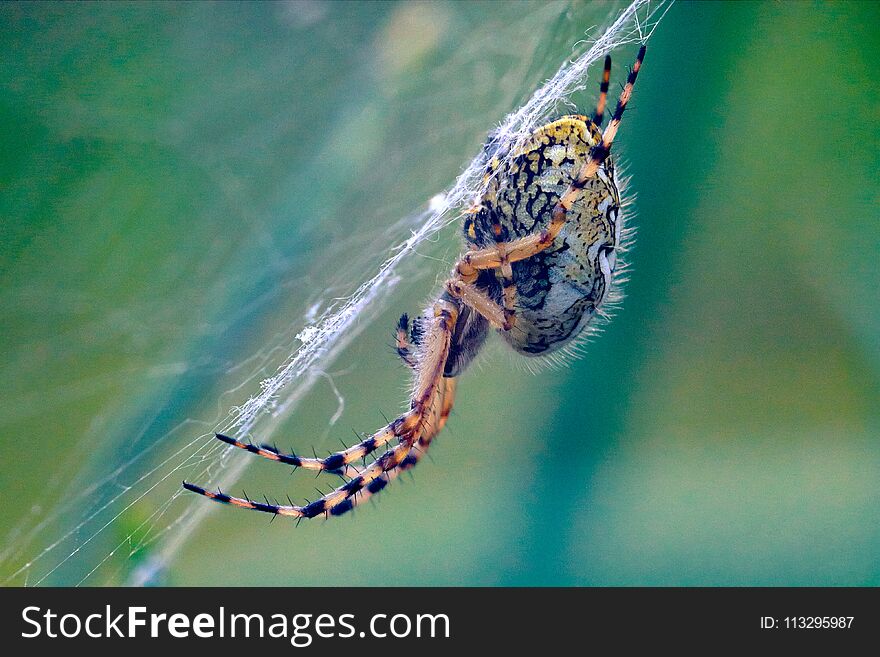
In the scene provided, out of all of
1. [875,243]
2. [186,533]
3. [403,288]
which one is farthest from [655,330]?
[186,533]

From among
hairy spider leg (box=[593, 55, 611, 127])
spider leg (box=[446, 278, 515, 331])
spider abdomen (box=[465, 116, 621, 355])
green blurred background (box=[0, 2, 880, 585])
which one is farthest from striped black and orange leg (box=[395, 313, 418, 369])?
hairy spider leg (box=[593, 55, 611, 127])

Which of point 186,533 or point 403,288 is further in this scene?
point 403,288

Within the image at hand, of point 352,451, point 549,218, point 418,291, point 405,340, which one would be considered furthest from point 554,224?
point 418,291

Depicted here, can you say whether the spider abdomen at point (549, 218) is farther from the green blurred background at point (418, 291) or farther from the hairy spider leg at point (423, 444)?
the hairy spider leg at point (423, 444)

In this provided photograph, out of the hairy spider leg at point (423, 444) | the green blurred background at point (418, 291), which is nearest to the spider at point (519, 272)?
the hairy spider leg at point (423, 444)

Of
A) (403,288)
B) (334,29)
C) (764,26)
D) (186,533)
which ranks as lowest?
(186,533)

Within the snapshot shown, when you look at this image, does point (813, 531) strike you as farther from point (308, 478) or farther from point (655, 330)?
point (308, 478)

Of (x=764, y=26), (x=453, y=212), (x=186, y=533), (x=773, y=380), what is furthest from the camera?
(x=773, y=380)
